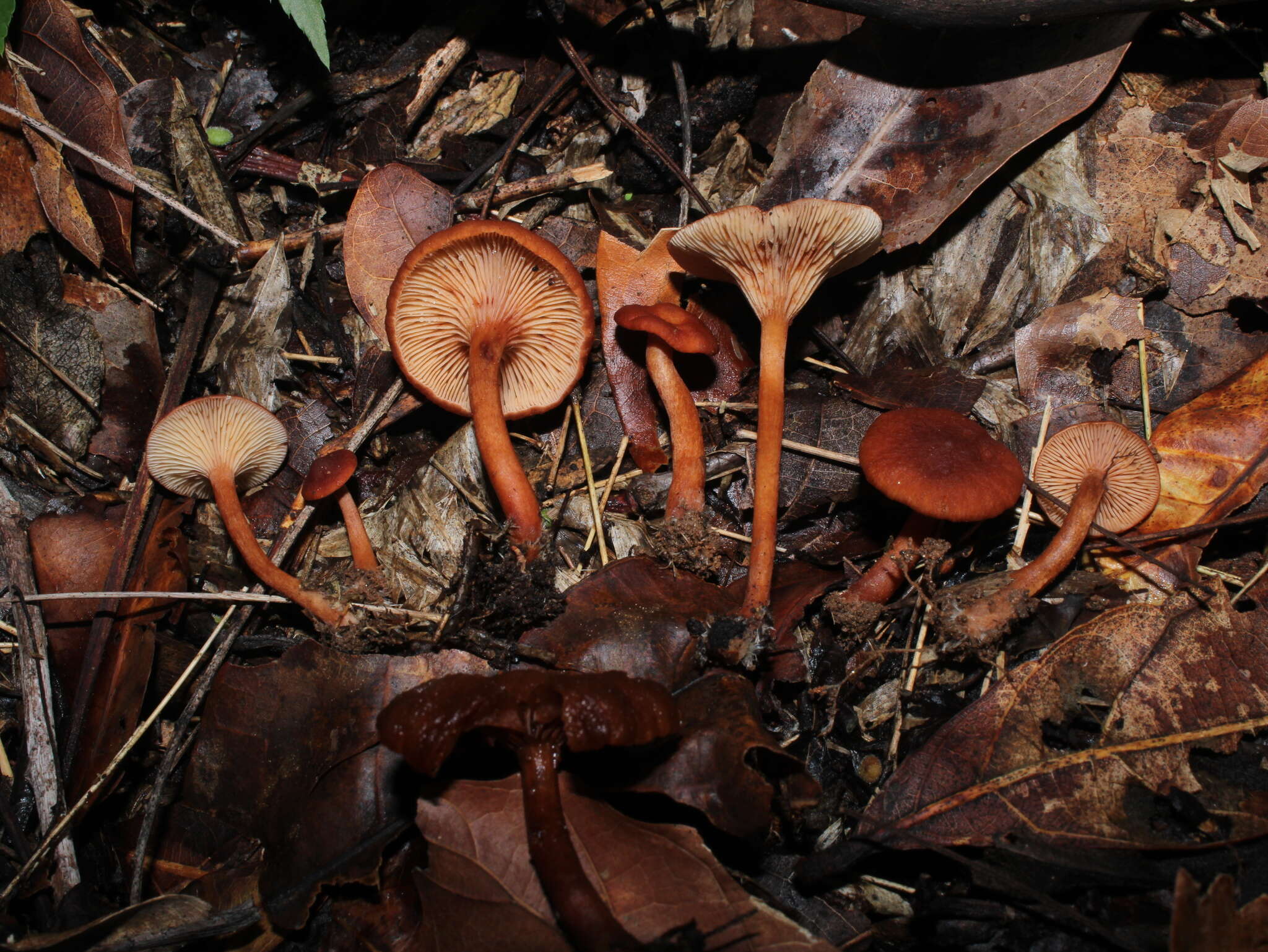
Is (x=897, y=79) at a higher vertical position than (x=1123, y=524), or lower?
higher

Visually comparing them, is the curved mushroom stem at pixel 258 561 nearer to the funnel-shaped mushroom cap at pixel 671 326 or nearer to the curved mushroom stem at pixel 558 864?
the curved mushroom stem at pixel 558 864

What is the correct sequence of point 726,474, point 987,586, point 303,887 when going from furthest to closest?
point 726,474
point 987,586
point 303,887

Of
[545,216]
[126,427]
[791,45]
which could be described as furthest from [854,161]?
[126,427]

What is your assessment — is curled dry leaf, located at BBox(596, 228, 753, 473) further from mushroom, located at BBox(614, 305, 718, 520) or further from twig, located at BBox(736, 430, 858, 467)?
twig, located at BBox(736, 430, 858, 467)

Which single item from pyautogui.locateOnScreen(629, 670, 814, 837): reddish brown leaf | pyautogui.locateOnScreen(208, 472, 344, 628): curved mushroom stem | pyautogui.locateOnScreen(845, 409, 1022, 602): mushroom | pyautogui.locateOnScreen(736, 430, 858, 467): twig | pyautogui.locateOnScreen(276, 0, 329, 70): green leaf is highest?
pyautogui.locateOnScreen(276, 0, 329, 70): green leaf

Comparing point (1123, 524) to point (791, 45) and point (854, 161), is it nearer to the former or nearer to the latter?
point (854, 161)

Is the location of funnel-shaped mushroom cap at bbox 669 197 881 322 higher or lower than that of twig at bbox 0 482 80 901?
higher

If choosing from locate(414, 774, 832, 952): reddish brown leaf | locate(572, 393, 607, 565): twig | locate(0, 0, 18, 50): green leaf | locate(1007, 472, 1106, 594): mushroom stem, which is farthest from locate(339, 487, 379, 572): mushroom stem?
locate(1007, 472, 1106, 594): mushroom stem
